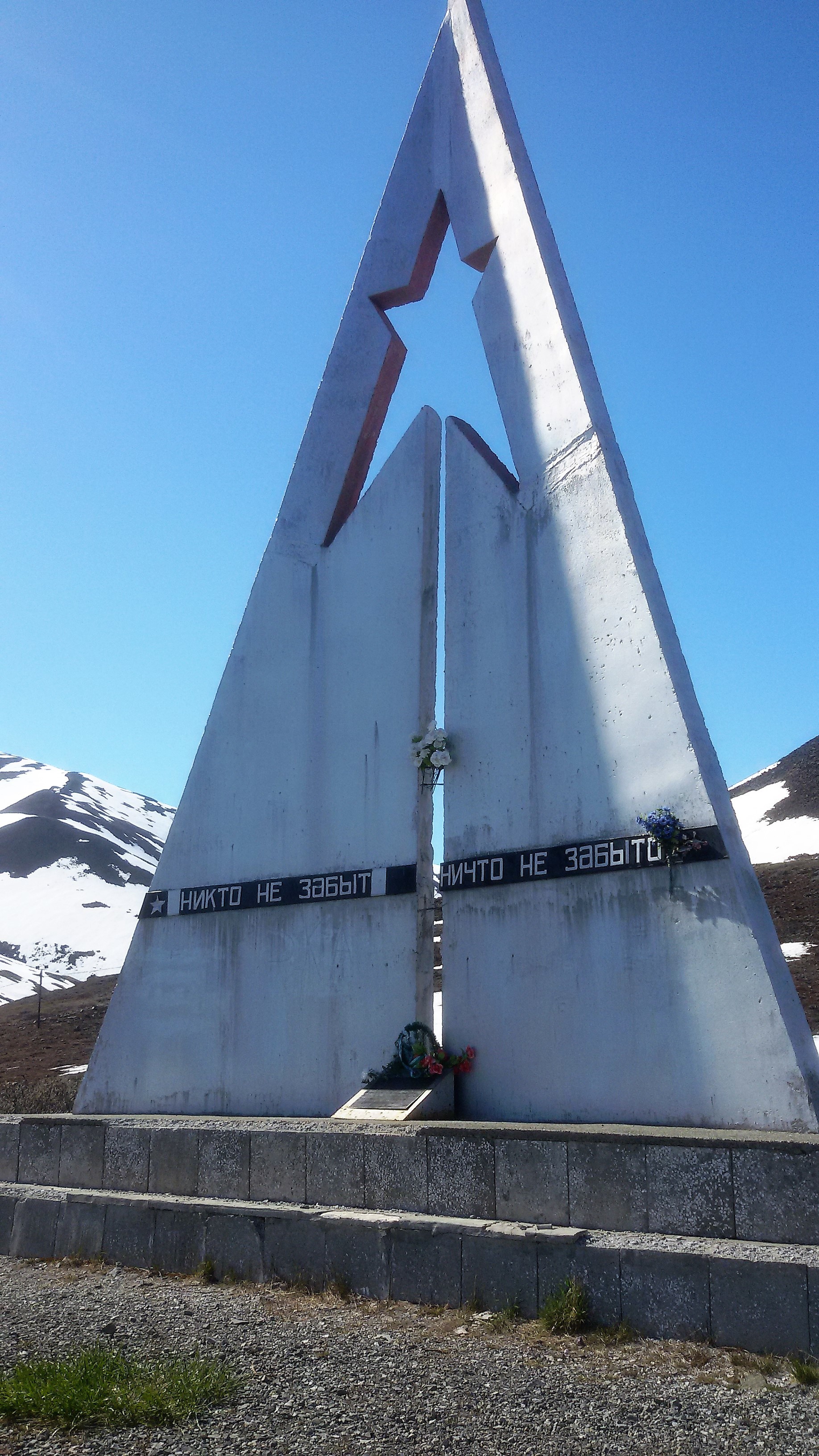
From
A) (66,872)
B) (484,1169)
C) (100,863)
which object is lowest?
(484,1169)

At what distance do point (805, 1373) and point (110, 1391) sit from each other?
9.93 ft

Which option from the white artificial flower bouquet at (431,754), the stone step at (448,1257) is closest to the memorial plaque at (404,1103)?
the stone step at (448,1257)

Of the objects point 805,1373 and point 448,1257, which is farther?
point 448,1257

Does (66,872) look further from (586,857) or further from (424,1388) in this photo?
(424,1388)

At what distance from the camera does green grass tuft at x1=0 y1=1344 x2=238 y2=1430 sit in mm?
4859

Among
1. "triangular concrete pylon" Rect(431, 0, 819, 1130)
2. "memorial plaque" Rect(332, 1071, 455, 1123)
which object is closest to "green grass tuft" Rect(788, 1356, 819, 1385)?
"triangular concrete pylon" Rect(431, 0, 819, 1130)

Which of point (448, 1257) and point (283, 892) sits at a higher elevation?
point (283, 892)

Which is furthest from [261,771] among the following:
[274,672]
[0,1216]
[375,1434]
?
[375,1434]

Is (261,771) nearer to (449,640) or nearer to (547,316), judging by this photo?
(449,640)

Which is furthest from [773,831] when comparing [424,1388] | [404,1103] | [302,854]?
[424,1388]

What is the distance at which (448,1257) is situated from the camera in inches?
259

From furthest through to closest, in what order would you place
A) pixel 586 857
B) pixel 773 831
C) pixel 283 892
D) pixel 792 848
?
1. pixel 773 831
2. pixel 792 848
3. pixel 283 892
4. pixel 586 857

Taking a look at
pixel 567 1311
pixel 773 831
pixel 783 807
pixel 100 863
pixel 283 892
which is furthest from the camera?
pixel 100 863

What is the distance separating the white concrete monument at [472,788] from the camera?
7.53 metres
